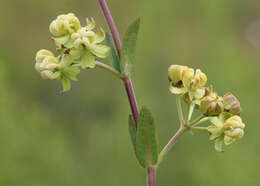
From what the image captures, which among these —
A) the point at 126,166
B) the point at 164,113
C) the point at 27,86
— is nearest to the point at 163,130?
the point at 164,113

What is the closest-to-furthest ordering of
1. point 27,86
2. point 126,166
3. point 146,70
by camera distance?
point 126,166 < point 146,70 < point 27,86

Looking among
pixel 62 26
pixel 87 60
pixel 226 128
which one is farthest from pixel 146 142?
pixel 62 26

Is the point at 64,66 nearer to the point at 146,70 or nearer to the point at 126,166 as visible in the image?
the point at 126,166

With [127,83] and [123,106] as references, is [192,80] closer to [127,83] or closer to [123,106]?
[127,83]

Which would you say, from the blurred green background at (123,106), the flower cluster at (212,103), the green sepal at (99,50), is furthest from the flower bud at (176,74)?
the blurred green background at (123,106)

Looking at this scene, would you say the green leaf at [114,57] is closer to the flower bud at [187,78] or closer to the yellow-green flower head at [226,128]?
the flower bud at [187,78]

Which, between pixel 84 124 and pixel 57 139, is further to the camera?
pixel 84 124

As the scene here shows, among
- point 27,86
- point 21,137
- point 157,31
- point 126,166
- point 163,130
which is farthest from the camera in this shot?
point 27,86
